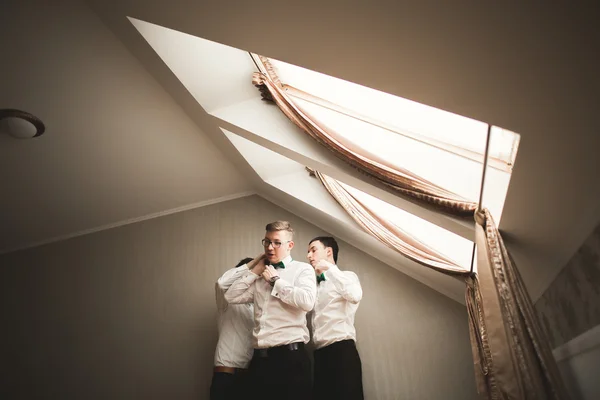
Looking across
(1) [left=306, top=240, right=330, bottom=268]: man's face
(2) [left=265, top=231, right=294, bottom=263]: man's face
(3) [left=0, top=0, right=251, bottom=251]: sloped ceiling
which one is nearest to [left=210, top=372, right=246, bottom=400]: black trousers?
(2) [left=265, top=231, right=294, bottom=263]: man's face

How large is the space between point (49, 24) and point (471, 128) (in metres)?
2.16

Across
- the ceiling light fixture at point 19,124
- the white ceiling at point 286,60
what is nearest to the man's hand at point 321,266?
the white ceiling at point 286,60

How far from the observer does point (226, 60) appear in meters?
2.62

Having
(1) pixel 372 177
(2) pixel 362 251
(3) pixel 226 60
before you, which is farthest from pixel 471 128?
(2) pixel 362 251

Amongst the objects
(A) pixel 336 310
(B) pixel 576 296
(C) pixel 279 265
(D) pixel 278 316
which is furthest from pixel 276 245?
(B) pixel 576 296

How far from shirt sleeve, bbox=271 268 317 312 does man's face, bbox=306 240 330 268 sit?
1.52 feet

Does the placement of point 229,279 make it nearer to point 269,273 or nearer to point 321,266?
point 269,273

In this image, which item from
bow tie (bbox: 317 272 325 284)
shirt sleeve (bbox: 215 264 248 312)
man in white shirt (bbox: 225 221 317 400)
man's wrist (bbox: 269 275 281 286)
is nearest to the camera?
man in white shirt (bbox: 225 221 317 400)

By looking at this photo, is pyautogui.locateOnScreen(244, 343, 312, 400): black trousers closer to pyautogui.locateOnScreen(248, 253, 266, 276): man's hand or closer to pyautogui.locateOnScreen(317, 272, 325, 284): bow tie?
pyautogui.locateOnScreen(248, 253, 266, 276): man's hand

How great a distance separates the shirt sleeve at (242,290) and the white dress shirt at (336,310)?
19.3 inches

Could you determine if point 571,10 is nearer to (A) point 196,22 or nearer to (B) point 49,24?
(A) point 196,22

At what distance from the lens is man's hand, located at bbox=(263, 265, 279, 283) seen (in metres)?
2.62

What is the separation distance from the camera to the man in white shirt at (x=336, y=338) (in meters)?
2.54

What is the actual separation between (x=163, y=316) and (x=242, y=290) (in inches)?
44.9
